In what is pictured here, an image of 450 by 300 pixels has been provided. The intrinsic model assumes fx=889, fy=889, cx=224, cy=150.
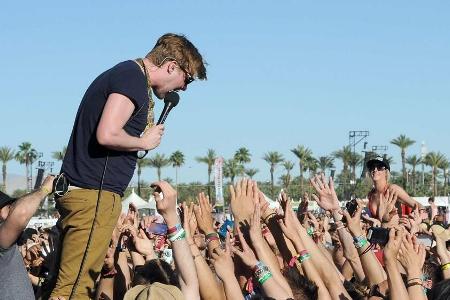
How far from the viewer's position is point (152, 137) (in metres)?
4.91

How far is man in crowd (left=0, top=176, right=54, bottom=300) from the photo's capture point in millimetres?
4391

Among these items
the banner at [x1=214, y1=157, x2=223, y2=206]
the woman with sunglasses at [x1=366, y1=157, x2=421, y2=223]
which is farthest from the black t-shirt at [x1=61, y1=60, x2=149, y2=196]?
the banner at [x1=214, y1=157, x2=223, y2=206]

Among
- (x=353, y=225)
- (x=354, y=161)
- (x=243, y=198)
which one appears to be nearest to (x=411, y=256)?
(x=353, y=225)

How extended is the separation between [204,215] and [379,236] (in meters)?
1.39

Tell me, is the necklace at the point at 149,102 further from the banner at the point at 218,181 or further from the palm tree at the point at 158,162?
the palm tree at the point at 158,162

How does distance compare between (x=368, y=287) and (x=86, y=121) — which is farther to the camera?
(x=368, y=287)

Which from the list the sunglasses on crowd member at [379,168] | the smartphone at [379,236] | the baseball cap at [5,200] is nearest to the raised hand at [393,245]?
the smartphone at [379,236]

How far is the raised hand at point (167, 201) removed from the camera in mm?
4797

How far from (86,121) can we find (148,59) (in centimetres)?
51

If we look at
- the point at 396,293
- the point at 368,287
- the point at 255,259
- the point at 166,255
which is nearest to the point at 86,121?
the point at 255,259

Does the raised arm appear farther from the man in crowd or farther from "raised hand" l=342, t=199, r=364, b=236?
"raised hand" l=342, t=199, r=364, b=236

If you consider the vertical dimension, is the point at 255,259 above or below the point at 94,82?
below

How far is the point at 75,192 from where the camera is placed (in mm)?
4891

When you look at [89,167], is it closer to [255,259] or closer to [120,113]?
[120,113]
